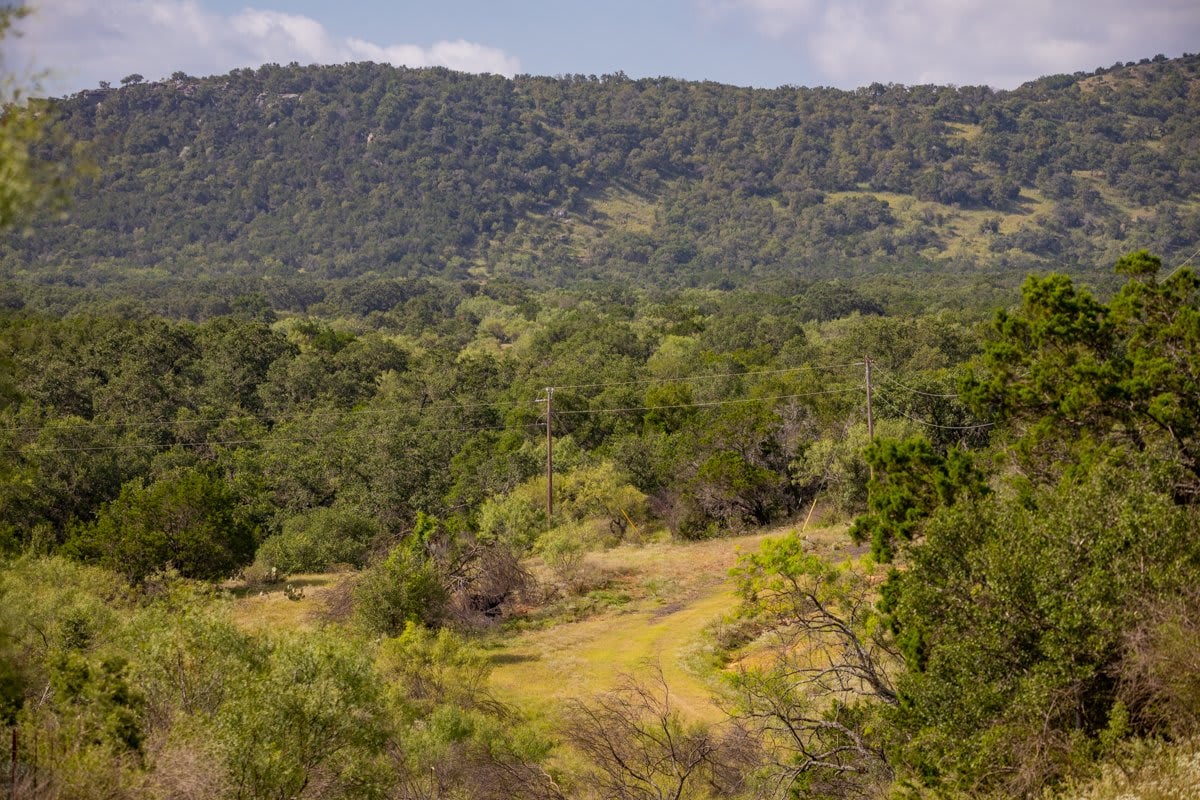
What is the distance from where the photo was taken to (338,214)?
180000 millimetres

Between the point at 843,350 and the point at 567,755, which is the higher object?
the point at 843,350

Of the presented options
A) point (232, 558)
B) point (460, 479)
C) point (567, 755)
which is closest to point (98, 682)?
point (567, 755)

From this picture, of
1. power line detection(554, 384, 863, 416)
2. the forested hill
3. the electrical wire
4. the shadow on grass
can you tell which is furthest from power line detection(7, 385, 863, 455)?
the forested hill

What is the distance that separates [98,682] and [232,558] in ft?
58.5

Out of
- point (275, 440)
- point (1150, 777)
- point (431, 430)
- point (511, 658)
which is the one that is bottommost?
point (511, 658)

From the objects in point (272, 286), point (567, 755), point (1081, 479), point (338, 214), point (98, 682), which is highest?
point (338, 214)

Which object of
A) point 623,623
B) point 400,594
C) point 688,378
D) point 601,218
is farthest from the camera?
point 601,218

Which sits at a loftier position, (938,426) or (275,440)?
(938,426)

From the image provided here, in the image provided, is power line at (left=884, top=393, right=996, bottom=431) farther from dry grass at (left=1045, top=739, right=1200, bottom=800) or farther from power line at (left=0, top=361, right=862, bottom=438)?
dry grass at (left=1045, top=739, right=1200, bottom=800)

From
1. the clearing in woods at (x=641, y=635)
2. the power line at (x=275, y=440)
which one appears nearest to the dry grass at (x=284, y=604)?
the clearing in woods at (x=641, y=635)

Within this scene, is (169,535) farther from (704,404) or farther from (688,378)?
(688,378)

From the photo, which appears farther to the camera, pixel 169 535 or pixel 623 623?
pixel 169 535

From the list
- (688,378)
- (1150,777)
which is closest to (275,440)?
(688,378)

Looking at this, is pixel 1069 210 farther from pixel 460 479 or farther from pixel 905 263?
pixel 460 479
